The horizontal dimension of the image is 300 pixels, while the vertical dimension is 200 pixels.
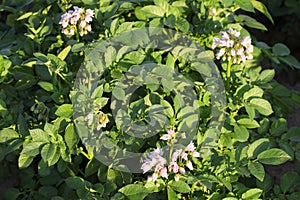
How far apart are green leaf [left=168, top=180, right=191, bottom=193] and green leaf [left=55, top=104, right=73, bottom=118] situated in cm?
41

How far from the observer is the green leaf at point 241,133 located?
1.86 metres

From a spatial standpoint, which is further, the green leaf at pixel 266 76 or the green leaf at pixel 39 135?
the green leaf at pixel 266 76

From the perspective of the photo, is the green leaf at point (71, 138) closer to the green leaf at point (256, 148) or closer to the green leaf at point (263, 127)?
the green leaf at point (256, 148)

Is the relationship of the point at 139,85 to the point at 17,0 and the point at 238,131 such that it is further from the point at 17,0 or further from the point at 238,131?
the point at 17,0

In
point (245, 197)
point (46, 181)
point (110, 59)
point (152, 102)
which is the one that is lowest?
point (46, 181)

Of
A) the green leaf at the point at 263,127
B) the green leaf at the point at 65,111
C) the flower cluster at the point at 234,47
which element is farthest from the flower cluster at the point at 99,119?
the green leaf at the point at 263,127

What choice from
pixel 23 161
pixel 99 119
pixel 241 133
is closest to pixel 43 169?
pixel 23 161

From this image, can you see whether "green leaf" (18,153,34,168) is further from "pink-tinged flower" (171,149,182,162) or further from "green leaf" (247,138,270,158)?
"green leaf" (247,138,270,158)

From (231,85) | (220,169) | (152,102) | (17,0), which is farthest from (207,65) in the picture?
(17,0)

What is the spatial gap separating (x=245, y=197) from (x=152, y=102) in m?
0.45

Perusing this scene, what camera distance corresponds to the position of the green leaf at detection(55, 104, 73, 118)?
1815mm

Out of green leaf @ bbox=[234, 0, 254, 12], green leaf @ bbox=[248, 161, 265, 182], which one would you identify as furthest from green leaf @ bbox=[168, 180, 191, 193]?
green leaf @ bbox=[234, 0, 254, 12]

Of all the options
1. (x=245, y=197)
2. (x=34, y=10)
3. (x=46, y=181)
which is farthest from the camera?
(x=34, y=10)

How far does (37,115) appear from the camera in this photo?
2.02 metres
